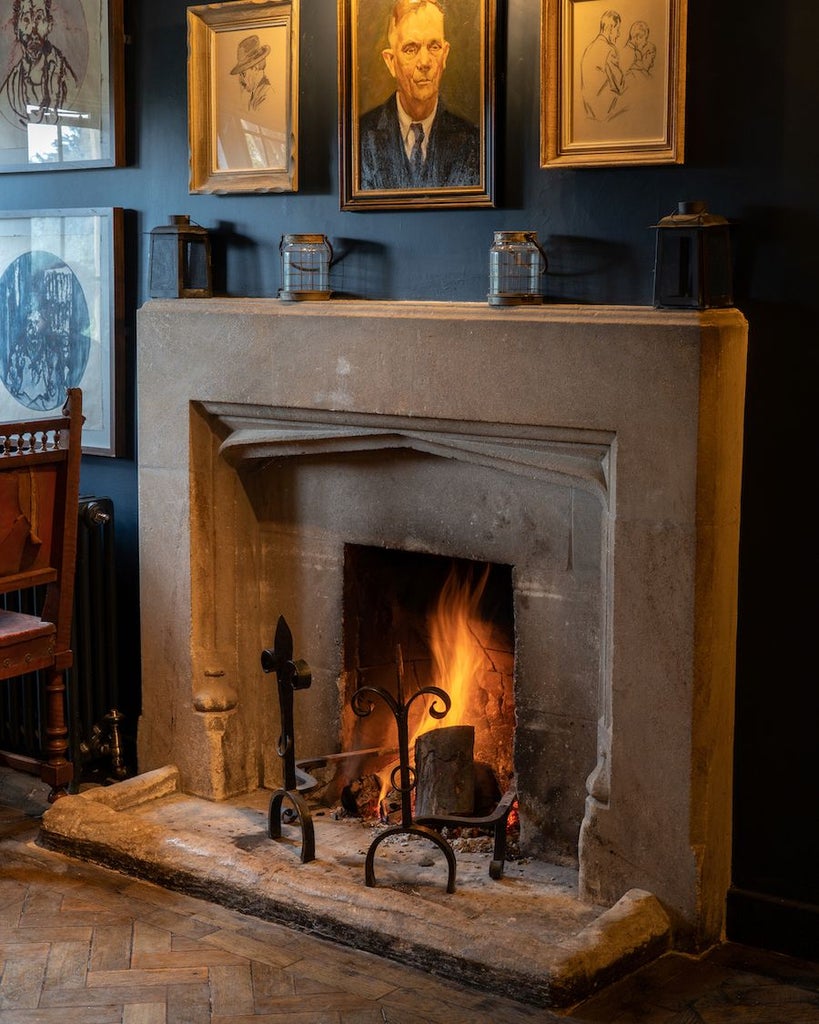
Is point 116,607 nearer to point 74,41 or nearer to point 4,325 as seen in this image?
point 4,325

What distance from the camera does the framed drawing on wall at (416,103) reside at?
3.62 metres

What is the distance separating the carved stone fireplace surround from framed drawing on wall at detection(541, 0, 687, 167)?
39 cm

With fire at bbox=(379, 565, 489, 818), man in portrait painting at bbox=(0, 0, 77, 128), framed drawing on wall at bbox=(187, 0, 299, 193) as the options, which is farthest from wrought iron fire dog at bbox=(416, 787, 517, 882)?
man in portrait painting at bbox=(0, 0, 77, 128)

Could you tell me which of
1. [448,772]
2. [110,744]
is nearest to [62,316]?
[110,744]

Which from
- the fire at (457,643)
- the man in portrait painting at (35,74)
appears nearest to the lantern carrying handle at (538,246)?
the fire at (457,643)

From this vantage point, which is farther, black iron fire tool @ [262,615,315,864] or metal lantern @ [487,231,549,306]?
black iron fire tool @ [262,615,315,864]

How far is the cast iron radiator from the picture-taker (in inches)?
176

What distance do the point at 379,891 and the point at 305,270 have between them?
5.61 ft

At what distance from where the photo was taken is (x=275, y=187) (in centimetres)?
405

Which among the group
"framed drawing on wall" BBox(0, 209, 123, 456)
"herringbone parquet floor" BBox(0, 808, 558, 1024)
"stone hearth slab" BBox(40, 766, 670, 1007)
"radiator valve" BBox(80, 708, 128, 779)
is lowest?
"herringbone parquet floor" BBox(0, 808, 558, 1024)

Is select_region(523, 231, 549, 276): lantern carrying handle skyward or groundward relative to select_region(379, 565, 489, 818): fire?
skyward

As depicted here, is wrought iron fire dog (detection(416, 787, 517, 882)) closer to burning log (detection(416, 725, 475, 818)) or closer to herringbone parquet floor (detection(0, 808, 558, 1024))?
burning log (detection(416, 725, 475, 818))

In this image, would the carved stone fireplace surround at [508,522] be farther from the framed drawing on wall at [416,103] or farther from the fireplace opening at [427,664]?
the framed drawing on wall at [416,103]

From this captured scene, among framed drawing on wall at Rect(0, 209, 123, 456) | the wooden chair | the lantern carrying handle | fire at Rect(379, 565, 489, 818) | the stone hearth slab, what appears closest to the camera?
the stone hearth slab
